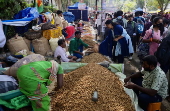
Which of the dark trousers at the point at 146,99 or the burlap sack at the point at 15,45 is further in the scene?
the burlap sack at the point at 15,45

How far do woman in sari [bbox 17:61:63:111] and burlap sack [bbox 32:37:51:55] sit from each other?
255 cm

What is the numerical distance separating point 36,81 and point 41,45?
2.75 meters

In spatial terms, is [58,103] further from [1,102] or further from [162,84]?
[162,84]

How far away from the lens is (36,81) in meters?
1.86

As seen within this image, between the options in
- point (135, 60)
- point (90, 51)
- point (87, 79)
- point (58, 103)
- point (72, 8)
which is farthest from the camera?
point (72, 8)

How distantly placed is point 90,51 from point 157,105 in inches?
99.1

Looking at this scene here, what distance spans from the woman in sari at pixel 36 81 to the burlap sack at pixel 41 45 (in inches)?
101

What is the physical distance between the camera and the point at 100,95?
222 centimetres

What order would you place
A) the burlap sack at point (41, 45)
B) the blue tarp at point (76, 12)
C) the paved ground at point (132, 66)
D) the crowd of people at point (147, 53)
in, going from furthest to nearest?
the blue tarp at point (76, 12)
the paved ground at point (132, 66)
the burlap sack at point (41, 45)
the crowd of people at point (147, 53)

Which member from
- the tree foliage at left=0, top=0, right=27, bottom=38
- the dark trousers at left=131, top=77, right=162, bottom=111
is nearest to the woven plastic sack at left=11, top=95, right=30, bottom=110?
the dark trousers at left=131, top=77, right=162, bottom=111

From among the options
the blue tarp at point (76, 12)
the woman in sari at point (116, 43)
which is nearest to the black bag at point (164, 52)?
the woman in sari at point (116, 43)

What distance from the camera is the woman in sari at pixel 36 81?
72.5 inches

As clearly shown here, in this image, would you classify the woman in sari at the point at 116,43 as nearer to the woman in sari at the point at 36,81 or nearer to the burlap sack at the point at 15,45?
the burlap sack at the point at 15,45

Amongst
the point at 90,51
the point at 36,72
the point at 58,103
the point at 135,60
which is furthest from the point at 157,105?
the point at 135,60
